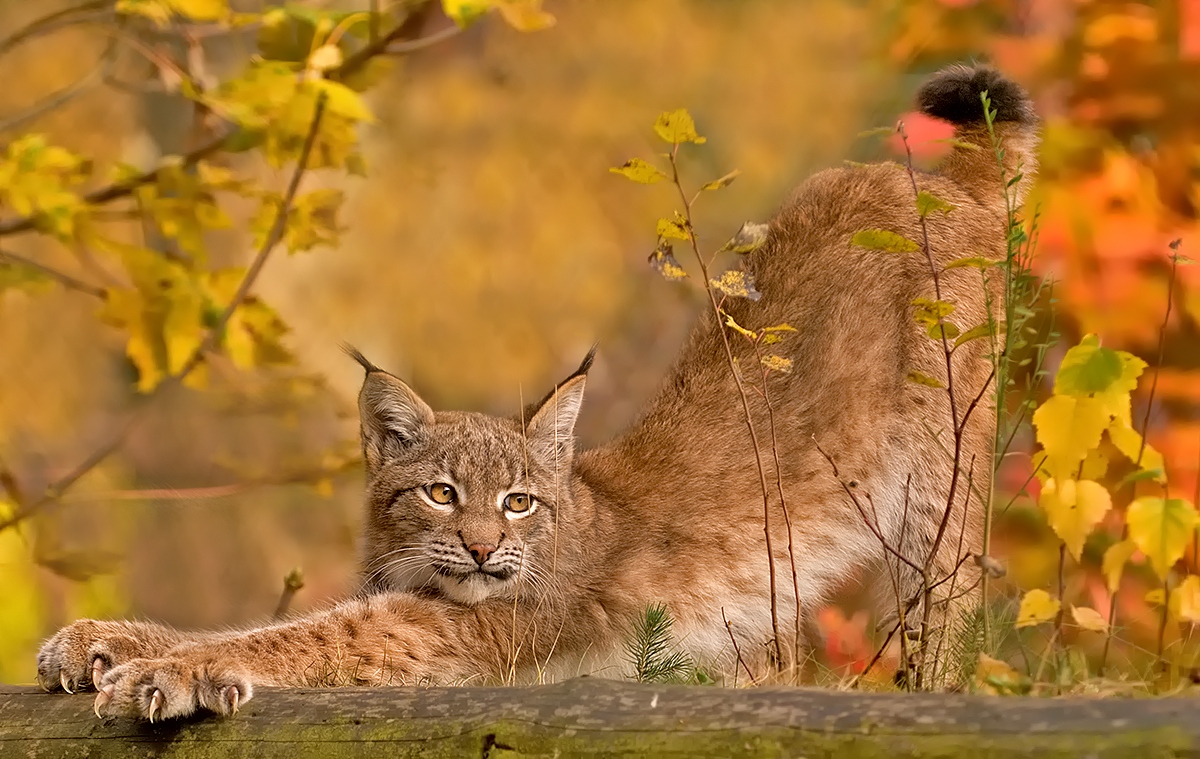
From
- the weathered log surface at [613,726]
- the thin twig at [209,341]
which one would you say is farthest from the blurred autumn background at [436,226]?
the weathered log surface at [613,726]

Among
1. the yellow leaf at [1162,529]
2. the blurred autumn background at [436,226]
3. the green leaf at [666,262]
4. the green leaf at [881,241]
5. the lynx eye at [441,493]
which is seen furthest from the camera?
the blurred autumn background at [436,226]

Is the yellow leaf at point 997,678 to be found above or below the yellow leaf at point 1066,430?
below

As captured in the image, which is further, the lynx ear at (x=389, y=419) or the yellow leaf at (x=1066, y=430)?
the lynx ear at (x=389, y=419)

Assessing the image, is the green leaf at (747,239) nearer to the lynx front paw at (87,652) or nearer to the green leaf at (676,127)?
the green leaf at (676,127)

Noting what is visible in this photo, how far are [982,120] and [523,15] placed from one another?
191 cm

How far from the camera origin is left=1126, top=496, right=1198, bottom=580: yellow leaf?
2877 millimetres

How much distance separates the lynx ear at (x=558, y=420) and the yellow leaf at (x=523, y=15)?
1117mm

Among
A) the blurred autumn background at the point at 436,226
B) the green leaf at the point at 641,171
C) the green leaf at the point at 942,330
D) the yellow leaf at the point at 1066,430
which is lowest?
the yellow leaf at the point at 1066,430

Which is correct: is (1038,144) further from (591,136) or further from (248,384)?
(591,136)

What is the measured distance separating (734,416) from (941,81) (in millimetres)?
1439

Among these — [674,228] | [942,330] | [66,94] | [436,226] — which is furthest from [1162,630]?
[436,226]

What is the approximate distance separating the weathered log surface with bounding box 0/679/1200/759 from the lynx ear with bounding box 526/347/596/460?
154 centimetres

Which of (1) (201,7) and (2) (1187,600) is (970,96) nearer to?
(2) (1187,600)

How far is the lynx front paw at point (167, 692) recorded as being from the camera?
2965 mm
